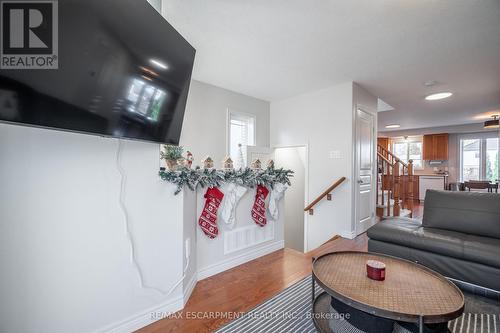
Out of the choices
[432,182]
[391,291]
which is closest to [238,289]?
[391,291]

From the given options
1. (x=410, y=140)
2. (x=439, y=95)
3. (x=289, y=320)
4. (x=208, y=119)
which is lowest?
(x=289, y=320)

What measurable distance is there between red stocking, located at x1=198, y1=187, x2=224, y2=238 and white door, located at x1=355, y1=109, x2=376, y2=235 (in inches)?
102

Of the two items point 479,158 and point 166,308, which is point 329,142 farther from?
point 479,158

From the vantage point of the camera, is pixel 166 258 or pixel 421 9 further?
pixel 421 9

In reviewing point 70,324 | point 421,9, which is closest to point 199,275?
point 70,324

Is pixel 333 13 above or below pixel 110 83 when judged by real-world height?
above

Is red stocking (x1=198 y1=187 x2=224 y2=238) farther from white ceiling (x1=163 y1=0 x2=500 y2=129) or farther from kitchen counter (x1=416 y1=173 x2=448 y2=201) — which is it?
kitchen counter (x1=416 y1=173 x2=448 y2=201)

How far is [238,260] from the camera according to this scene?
266 cm

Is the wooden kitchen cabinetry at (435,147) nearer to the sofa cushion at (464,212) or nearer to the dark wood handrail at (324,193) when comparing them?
the dark wood handrail at (324,193)

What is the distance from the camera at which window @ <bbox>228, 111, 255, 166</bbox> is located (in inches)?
176

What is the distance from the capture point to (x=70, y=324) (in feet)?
4.57

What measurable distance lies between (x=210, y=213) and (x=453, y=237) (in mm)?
2420

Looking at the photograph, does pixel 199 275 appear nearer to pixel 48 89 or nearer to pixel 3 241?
pixel 3 241

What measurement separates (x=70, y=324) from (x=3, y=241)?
2.12ft
